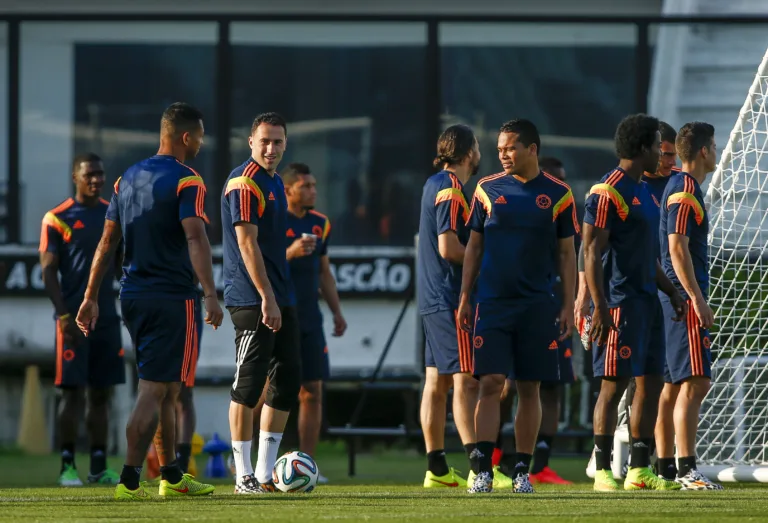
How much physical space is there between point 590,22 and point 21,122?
5.33 metres

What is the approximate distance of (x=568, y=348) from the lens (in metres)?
10.3

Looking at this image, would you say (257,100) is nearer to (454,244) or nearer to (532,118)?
(532,118)

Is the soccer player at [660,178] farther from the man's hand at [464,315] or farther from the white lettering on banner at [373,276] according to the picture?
the white lettering on banner at [373,276]

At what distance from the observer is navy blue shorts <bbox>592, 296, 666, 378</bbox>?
8594 millimetres

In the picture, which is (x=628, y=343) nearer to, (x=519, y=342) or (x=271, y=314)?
(x=519, y=342)

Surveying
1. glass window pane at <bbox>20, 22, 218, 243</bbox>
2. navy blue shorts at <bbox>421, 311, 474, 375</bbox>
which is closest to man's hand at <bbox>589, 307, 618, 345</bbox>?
navy blue shorts at <bbox>421, 311, 474, 375</bbox>

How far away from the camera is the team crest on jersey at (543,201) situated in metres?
8.30

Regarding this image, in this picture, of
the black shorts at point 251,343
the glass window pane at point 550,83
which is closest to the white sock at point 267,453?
the black shorts at point 251,343

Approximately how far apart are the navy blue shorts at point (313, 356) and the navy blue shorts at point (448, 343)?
102 centimetres

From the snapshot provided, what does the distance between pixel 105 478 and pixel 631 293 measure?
12.5 ft

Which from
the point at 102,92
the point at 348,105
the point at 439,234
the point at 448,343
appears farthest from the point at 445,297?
the point at 102,92

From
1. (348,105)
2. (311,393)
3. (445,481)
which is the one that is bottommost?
(445,481)

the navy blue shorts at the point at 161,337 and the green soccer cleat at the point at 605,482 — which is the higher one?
the navy blue shorts at the point at 161,337

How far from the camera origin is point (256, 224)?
8.32 m
